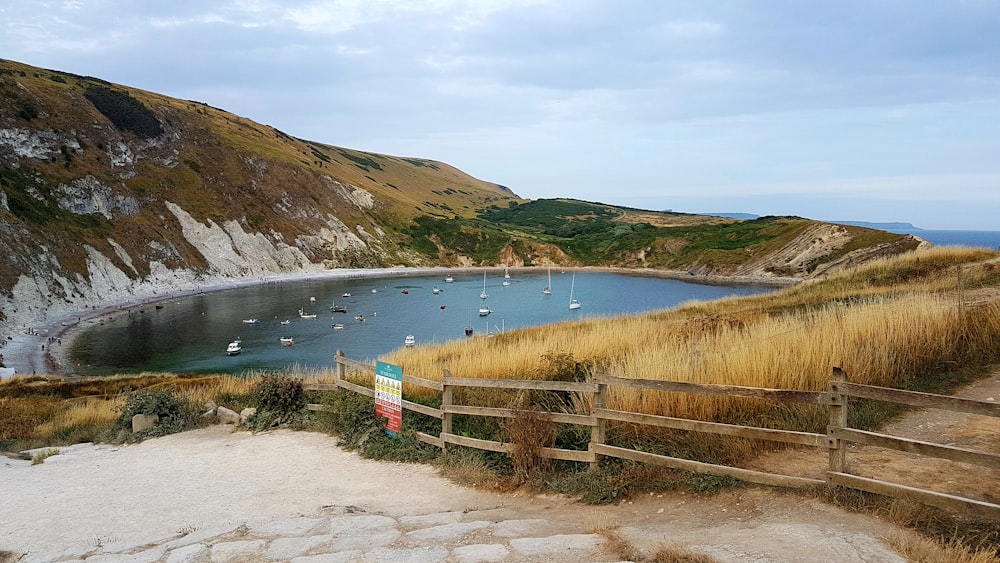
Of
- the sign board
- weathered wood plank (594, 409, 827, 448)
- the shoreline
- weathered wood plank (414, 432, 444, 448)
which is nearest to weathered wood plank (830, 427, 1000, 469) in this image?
weathered wood plank (594, 409, 827, 448)

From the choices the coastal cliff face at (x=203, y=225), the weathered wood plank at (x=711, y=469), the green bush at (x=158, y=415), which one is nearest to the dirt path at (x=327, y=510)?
the weathered wood plank at (x=711, y=469)

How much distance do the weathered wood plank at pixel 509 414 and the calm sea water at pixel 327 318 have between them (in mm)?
23555

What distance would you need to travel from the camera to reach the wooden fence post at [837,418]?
614 cm

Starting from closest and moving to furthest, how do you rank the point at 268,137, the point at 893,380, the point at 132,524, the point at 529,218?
the point at 132,524 → the point at 893,380 → the point at 268,137 → the point at 529,218

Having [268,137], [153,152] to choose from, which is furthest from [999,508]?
[268,137]

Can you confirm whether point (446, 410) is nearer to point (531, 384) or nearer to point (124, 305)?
point (531, 384)

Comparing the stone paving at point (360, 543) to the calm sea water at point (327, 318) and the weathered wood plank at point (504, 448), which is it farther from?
the calm sea water at point (327, 318)

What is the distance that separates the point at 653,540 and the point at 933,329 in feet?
25.7

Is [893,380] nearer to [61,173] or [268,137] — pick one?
[61,173]

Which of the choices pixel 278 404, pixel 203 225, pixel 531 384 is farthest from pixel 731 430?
pixel 203 225

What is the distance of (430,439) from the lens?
402 inches

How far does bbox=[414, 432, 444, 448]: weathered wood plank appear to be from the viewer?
32.9ft

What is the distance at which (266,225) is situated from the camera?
329 ft

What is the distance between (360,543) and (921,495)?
18.1ft
